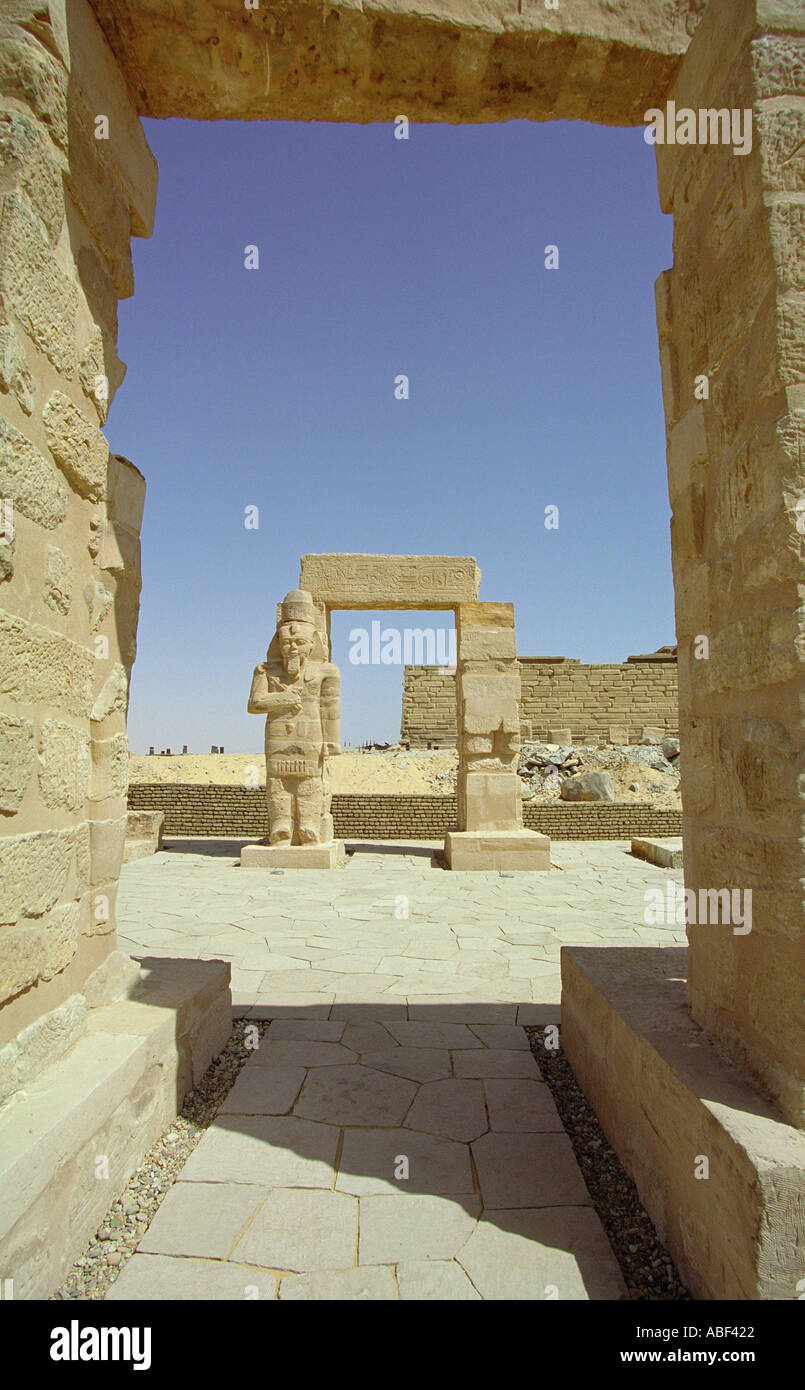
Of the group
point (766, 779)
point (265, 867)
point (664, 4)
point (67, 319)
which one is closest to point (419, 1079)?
point (766, 779)

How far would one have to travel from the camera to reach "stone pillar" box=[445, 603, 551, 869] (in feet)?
27.5

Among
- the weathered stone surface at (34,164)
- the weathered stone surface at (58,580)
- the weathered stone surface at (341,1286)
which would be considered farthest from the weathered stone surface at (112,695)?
the weathered stone surface at (341,1286)

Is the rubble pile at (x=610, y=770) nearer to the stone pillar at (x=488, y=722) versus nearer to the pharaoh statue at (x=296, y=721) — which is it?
the stone pillar at (x=488, y=722)

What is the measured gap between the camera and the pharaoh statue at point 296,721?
26.0ft

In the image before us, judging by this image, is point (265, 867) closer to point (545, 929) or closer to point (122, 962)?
point (545, 929)

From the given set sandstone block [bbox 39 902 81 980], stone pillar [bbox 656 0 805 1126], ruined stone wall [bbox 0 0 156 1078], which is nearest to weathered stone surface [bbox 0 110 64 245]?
ruined stone wall [bbox 0 0 156 1078]

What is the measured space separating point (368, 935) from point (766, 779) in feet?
12.0

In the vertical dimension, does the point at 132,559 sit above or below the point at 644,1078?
above

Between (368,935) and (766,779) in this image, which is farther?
(368,935)

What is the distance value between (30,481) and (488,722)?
7.02m

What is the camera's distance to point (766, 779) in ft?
5.35

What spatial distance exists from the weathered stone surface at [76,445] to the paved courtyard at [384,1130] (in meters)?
2.17

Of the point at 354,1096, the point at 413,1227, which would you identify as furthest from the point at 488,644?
the point at 413,1227
